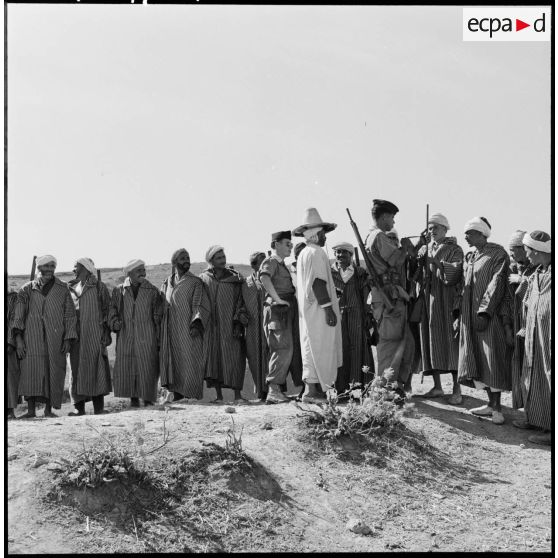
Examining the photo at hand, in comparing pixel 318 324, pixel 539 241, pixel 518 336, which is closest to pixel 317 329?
pixel 318 324

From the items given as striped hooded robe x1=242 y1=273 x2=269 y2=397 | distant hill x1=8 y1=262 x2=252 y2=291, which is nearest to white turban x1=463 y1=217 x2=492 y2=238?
striped hooded robe x1=242 y1=273 x2=269 y2=397

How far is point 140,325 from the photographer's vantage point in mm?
10797

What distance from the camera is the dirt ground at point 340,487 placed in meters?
6.58

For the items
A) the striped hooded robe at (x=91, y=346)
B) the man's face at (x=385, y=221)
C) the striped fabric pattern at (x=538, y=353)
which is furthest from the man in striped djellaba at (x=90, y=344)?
the striped fabric pattern at (x=538, y=353)

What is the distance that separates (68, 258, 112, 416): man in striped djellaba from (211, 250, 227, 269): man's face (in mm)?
1295

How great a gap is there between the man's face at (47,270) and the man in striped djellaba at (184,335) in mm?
1340

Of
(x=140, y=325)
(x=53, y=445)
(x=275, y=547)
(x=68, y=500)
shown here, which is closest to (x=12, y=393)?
(x=140, y=325)

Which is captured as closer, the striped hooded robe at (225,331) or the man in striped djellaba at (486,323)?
the man in striped djellaba at (486,323)

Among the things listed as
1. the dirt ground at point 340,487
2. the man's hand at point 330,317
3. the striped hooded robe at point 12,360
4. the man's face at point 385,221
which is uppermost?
the man's face at point 385,221

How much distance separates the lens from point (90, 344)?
35.3 feet

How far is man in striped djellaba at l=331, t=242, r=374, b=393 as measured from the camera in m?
10.2

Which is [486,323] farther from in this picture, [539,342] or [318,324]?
[318,324]

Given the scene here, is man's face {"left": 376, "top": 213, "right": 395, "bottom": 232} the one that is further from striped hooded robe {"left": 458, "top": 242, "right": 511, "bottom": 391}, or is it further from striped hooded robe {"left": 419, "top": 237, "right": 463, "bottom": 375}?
striped hooded robe {"left": 458, "top": 242, "right": 511, "bottom": 391}

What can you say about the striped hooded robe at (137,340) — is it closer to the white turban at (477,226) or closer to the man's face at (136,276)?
the man's face at (136,276)
